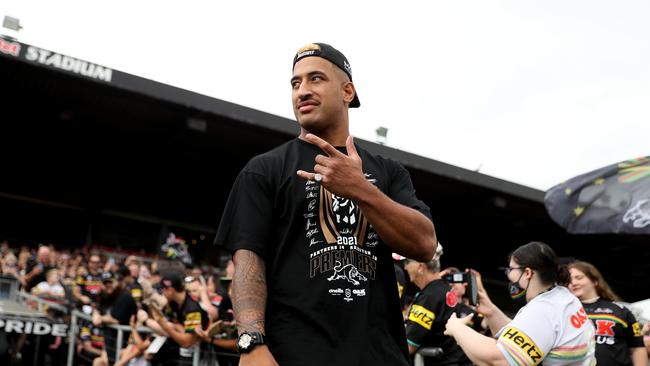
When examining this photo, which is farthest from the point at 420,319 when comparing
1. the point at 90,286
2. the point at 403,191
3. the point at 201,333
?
the point at 90,286

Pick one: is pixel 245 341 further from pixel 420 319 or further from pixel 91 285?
pixel 91 285

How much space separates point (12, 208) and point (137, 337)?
57.4ft

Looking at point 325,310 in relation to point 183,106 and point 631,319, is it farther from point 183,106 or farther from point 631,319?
point 183,106

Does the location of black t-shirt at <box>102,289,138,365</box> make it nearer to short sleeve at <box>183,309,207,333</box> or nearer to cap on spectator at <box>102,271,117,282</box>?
cap on spectator at <box>102,271,117,282</box>

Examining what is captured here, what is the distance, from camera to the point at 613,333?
20.1ft

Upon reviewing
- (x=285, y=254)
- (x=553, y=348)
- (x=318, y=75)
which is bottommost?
(x=553, y=348)

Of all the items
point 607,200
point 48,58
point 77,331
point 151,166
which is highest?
point 48,58

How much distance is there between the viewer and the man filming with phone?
5590 millimetres

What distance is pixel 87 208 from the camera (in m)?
24.8

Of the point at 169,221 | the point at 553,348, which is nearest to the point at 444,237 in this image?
the point at 169,221

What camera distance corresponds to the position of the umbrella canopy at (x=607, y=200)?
7.36 meters

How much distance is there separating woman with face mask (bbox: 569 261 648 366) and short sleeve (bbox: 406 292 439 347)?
57.7 inches

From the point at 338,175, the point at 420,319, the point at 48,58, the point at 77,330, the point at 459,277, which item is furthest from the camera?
the point at 48,58

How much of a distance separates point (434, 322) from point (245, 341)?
354 centimetres
